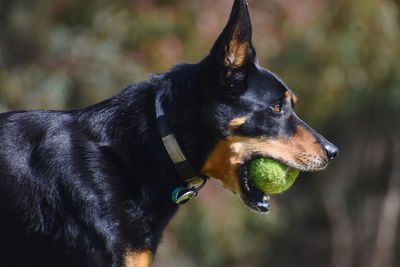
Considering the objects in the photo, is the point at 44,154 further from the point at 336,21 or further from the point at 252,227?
the point at 252,227

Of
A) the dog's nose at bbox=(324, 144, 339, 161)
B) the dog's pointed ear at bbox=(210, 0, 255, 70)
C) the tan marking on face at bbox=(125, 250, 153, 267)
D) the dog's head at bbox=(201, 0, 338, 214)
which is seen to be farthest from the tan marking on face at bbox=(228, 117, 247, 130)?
the tan marking on face at bbox=(125, 250, 153, 267)

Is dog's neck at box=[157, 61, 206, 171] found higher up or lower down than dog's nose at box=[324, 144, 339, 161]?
→ higher up

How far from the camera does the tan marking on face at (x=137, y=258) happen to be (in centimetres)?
505

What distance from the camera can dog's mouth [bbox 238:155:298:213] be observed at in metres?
5.41

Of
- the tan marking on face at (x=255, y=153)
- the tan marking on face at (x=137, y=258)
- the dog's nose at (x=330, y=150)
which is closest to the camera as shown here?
the tan marking on face at (x=137, y=258)

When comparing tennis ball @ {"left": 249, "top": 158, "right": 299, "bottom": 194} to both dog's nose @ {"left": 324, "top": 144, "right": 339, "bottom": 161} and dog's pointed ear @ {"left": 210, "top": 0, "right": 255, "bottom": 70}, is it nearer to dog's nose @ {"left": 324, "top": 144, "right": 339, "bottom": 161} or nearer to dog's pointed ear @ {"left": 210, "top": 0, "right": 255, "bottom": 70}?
dog's nose @ {"left": 324, "top": 144, "right": 339, "bottom": 161}

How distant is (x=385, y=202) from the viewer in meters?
14.7

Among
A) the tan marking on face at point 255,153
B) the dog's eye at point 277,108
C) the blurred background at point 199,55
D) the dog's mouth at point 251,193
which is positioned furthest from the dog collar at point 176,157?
the blurred background at point 199,55

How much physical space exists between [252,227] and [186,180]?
26.7 feet

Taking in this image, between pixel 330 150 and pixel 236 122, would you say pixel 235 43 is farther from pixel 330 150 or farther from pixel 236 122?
pixel 330 150

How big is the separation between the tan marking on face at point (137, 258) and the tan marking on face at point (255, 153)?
0.61m

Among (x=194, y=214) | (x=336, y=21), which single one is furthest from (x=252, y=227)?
(x=336, y=21)

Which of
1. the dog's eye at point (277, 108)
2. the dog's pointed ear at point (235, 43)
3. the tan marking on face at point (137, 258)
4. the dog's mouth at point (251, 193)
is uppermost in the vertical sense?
the dog's pointed ear at point (235, 43)

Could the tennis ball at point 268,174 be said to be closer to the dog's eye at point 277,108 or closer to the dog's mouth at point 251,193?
the dog's mouth at point 251,193
